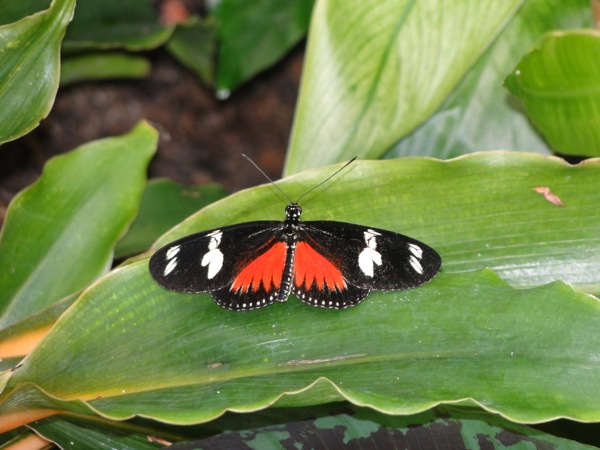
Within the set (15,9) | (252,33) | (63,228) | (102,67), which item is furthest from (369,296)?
(102,67)

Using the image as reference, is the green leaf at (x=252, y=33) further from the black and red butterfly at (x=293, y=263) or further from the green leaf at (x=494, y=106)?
the black and red butterfly at (x=293, y=263)

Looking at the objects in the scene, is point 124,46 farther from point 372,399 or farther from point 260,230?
point 372,399

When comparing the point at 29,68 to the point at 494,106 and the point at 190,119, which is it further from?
the point at 190,119

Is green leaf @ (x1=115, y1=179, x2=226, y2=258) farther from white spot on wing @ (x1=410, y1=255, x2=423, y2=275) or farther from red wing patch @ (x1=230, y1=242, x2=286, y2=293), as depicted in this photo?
white spot on wing @ (x1=410, y1=255, x2=423, y2=275)

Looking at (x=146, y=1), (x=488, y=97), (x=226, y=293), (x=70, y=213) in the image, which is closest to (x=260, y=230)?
(x=226, y=293)

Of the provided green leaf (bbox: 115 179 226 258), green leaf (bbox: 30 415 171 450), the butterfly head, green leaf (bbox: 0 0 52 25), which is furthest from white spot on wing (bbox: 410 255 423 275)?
green leaf (bbox: 0 0 52 25)
